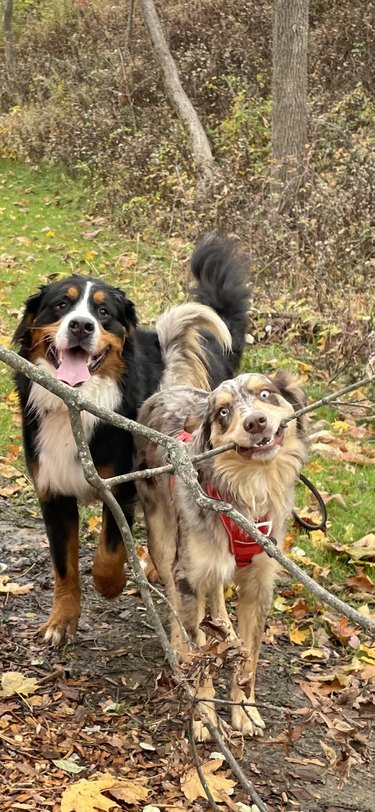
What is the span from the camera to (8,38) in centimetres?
2028

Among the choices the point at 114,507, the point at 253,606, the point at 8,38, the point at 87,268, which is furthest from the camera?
the point at 8,38

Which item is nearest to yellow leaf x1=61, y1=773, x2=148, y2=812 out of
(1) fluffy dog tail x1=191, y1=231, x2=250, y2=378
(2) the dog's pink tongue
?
(2) the dog's pink tongue

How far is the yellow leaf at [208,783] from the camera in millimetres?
3100

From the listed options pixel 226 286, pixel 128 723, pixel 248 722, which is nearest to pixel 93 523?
pixel 226 286

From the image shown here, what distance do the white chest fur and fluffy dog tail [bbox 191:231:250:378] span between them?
1320 mm

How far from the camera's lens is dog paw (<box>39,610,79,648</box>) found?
4082 mm

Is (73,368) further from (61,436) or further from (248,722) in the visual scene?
(248,722)

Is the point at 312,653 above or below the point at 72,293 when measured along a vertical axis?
below

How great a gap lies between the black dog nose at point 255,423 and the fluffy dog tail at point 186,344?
1.52m

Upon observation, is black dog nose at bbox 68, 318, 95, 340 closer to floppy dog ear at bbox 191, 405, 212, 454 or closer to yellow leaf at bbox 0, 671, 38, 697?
floppy dog ear at bbox 191, 405, 212, 454

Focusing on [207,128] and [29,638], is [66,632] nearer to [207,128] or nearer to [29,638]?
[29,638]

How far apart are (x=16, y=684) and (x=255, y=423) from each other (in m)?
1.54

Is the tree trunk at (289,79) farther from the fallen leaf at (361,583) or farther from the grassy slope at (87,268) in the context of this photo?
the fallen leaf at (361,583)

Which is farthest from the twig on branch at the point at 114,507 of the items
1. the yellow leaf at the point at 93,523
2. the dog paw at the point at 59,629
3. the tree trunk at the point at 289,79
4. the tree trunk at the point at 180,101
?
the tree trunk at the point at 180,101
